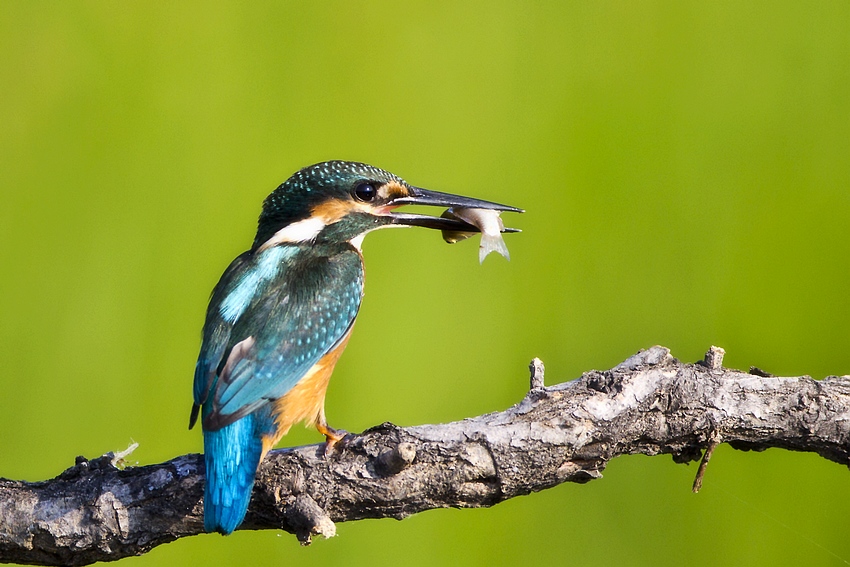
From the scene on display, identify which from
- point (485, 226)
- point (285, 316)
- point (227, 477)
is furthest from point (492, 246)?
point (227, 477)

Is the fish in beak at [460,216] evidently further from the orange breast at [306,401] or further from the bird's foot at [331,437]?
the bird's foot at [331,437]

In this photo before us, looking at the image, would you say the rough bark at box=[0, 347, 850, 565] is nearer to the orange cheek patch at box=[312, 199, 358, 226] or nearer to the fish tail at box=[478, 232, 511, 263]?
the fish tail at box=[478, 232, 511, 263]

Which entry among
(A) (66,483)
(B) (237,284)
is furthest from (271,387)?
(A) (66,483)

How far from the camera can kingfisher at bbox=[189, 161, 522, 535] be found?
1.43 meters

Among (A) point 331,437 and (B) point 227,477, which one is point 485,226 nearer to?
(A) point 331,437

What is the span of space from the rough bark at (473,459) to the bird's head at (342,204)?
1.62 ft

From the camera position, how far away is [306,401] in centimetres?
166

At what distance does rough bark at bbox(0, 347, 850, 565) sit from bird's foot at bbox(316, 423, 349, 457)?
0.02m

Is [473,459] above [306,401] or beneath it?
beneath

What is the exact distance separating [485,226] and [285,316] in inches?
17.8

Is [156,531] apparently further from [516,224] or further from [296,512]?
[516,224]

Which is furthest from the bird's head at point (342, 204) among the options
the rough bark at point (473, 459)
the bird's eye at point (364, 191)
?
the rough bark at point (473, 459)

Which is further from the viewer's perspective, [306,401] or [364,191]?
[364,191]

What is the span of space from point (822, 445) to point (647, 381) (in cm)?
30
